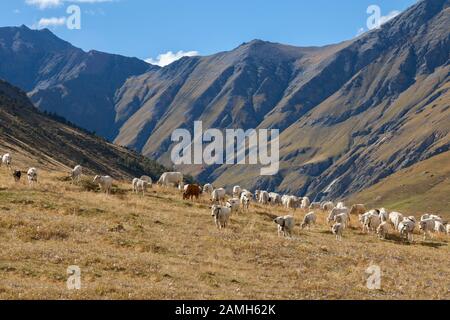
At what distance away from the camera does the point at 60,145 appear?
12644 cm

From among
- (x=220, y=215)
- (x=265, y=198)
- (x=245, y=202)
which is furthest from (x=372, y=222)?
(x=265, y=198)

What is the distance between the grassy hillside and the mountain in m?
49.4

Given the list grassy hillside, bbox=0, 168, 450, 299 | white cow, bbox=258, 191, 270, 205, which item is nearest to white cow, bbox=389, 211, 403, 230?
grassy hillside, bbox=0, 168, 450, 299

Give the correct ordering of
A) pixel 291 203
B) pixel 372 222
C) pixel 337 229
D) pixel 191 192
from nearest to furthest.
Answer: pixel 337 229
pixel 372 222
pixel 191 192
pixel 291 203

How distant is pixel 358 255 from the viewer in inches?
1228

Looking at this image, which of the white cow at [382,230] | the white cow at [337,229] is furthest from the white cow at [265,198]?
the white cow at [337,229]

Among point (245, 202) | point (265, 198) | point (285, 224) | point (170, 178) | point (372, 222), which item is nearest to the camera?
point (285, 224)

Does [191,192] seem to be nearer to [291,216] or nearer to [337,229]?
[291,216]

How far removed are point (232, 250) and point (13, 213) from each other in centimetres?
1266

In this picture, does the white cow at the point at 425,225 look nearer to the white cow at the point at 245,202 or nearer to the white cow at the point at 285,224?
the white cow at the point at 285,224

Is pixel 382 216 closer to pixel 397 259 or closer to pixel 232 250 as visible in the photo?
pixel 397 259

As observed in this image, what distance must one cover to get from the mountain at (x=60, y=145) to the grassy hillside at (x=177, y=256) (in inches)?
1944

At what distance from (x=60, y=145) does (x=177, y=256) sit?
106036 millimetres

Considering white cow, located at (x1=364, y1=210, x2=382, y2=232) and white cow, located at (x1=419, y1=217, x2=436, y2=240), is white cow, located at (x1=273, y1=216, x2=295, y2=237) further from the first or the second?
white cow, located at (x1=419, y1=217, x2=436, y2=240)
